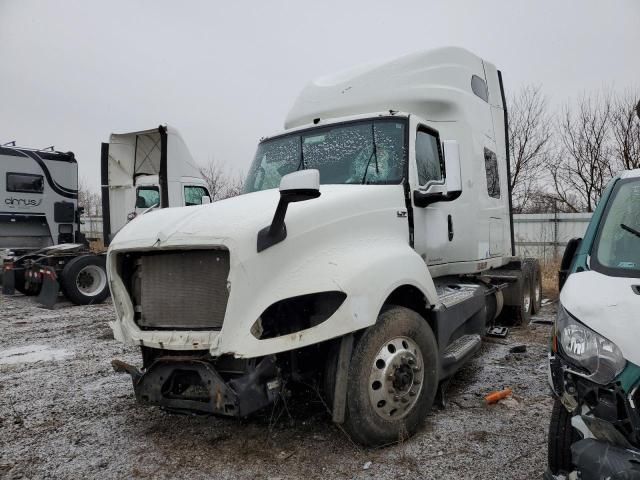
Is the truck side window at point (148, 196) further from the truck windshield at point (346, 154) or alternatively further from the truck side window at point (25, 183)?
the truck windshield at point (346, 154)

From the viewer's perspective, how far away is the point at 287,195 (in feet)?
9.98

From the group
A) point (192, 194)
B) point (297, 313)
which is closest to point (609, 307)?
point (297, 313)

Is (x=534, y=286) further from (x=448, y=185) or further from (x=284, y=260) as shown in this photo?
(x=284, y=260)

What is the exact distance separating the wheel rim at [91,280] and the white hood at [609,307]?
10.5 m

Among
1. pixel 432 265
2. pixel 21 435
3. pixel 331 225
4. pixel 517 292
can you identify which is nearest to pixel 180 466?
pixel 21 435

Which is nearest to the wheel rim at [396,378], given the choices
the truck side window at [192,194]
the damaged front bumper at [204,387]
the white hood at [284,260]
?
the white hood at [284,260]

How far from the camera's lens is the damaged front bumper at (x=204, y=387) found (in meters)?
3.02

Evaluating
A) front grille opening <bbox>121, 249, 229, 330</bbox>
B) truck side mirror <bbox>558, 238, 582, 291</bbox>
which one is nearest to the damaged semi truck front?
front grille opening <bbox>121, 249, 229, 330</bbox>

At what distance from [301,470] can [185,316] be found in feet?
4.32

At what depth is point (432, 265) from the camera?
4.91 metres

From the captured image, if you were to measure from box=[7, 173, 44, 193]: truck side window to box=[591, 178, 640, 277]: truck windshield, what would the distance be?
14.5 m

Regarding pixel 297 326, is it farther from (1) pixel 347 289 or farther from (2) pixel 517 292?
(2) pixel 517 292

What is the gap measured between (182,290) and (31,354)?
4.39m

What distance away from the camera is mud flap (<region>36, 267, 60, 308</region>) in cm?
1028
